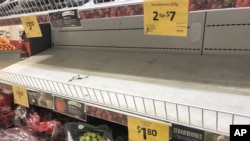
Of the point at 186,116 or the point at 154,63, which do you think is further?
the point at 154,63

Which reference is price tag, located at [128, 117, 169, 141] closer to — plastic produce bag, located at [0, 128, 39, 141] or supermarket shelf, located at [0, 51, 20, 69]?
plastic produce bag, located at [0, 128, 39, 141]

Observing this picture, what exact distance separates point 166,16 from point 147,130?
0.29m

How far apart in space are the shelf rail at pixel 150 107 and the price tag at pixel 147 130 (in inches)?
0.6

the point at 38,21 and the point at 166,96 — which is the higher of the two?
the point at 38,21

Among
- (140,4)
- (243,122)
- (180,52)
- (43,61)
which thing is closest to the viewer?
(243,122)

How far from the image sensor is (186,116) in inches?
23.7

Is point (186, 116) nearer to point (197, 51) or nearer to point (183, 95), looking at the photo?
point (183, 95)

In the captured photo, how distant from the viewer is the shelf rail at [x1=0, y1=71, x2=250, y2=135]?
21.9 inches

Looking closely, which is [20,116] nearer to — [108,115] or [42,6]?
[42,6]

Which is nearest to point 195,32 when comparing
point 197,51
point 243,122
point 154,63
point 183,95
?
point 197,51

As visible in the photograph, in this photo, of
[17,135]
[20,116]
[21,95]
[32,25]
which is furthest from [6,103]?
[32,25]

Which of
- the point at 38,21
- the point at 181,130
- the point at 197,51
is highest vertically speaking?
the point at 38,21

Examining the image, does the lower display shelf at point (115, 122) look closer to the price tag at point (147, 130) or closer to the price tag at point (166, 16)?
the price tag at point (147, 130)

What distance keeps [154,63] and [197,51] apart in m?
0.19
